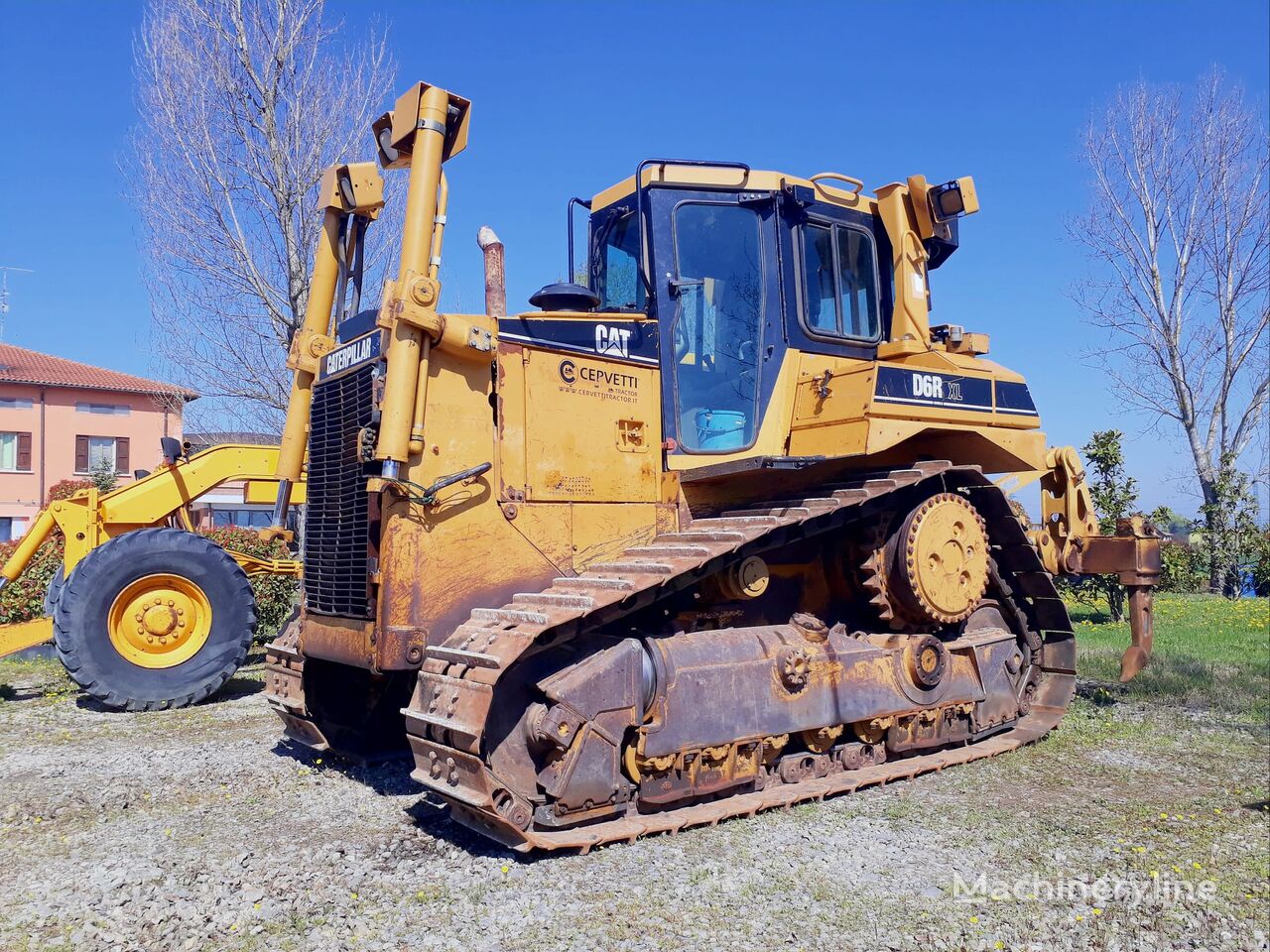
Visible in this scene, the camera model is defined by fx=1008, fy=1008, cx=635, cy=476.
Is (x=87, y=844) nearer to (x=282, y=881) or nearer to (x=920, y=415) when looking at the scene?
(x=282, y=881)

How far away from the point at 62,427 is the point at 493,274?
3707 centimetres

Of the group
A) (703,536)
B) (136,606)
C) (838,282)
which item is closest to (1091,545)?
(838,282)

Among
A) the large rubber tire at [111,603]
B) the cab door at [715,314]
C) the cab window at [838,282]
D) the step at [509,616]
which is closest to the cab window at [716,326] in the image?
the cab door at [715,314]

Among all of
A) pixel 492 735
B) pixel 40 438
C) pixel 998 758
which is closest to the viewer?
pixel 492 735

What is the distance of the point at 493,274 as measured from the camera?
655 centimetres

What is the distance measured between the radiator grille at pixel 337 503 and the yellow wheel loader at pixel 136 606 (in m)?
3.28

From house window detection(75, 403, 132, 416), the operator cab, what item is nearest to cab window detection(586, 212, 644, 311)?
the operator cab

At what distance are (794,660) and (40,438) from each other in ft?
126

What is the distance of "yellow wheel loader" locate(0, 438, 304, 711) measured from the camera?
28.5ft

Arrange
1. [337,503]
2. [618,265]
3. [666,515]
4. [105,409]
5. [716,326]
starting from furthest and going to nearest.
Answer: [105,409] < [618,265] < [716,326] < [666,515] < [337,503]

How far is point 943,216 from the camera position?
291 inches

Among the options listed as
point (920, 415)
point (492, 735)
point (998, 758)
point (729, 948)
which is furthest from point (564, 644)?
point (998, 758)

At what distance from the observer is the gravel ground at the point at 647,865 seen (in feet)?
13.3

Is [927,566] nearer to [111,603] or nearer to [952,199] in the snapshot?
[952,199]
